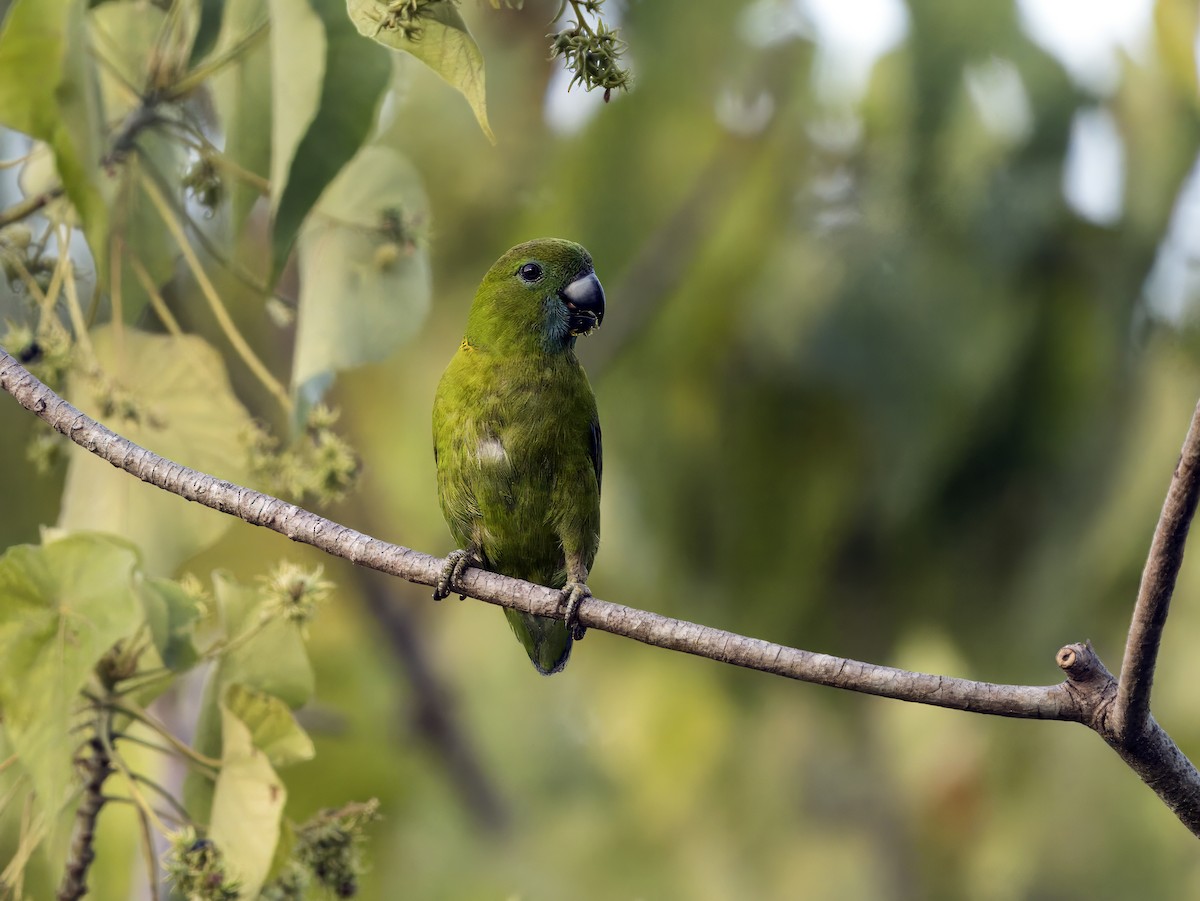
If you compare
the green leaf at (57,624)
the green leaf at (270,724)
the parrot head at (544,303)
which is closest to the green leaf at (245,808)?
the green leaf at (270,724)

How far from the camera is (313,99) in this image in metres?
2.08

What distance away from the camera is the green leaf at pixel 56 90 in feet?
6.63

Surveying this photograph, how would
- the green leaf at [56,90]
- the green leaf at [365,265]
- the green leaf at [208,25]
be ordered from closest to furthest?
the green leaf at [56,90] → the green leaf at [365,265] → the green leaf at [208,25]

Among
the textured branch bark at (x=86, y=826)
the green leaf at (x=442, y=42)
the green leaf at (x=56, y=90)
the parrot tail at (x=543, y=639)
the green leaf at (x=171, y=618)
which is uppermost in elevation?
the green leaf at (x=56, y=90)

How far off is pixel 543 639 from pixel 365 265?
106 centimetres

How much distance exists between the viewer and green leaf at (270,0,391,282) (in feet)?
6.88

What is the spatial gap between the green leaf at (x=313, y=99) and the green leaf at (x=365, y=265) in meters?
0.30

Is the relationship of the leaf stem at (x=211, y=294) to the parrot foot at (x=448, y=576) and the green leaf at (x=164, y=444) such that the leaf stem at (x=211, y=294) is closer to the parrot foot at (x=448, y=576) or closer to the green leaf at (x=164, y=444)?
the green leaf at (x=164, y=444)

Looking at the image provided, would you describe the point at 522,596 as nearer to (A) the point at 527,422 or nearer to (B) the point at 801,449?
(A) the point at 527,422

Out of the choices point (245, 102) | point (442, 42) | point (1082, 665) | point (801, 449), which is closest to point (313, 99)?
point (442, 42)

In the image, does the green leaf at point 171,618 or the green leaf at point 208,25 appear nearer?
the green leaf at point 171,618

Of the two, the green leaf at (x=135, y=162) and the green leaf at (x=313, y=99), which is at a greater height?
the green leaf at (x=135, y=162)

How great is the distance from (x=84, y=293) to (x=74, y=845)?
188 cm

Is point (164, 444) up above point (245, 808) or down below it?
above
